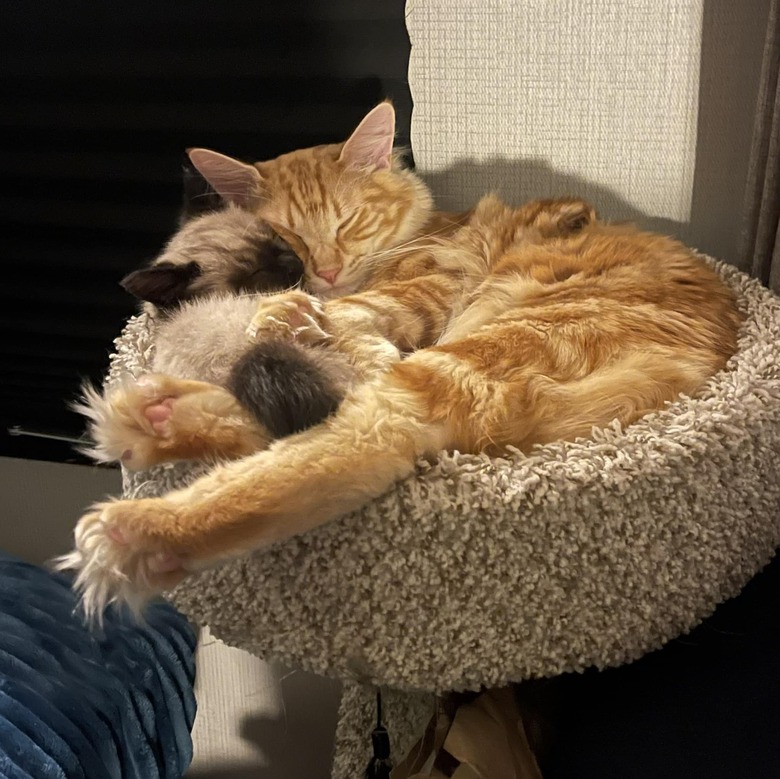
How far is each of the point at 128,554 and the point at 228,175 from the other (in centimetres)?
87

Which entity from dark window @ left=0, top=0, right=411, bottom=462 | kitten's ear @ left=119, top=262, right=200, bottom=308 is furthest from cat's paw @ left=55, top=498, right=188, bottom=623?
dark window @ left=0, top=0, right=411, bottom=462

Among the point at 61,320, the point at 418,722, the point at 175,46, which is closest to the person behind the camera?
the point at 418,722

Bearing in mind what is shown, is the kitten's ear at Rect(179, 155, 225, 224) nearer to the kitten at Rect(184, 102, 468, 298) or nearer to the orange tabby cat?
the kitten at Rect(184, 102, 468, 298)

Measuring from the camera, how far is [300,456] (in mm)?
816

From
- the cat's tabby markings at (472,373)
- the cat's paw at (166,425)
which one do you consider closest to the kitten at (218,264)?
the cat's tabby markings at (472,373)

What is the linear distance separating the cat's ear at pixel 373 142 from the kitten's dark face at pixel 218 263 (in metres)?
0.22

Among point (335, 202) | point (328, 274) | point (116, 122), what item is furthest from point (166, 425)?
point (116, 122)

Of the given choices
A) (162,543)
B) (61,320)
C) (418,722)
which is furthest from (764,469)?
(61,320)

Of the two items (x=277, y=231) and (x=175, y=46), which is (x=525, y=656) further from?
(x=175, y=46)

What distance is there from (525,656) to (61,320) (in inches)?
64.5

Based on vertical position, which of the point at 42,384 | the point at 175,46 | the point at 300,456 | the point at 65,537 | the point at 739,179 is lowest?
the point at 65,537

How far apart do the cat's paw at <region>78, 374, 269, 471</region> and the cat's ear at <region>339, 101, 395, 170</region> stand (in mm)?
665

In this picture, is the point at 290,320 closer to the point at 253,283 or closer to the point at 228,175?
the point at 253,283

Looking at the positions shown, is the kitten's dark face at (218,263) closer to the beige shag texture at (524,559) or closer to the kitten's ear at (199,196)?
the kitten's ear at (199,196)
